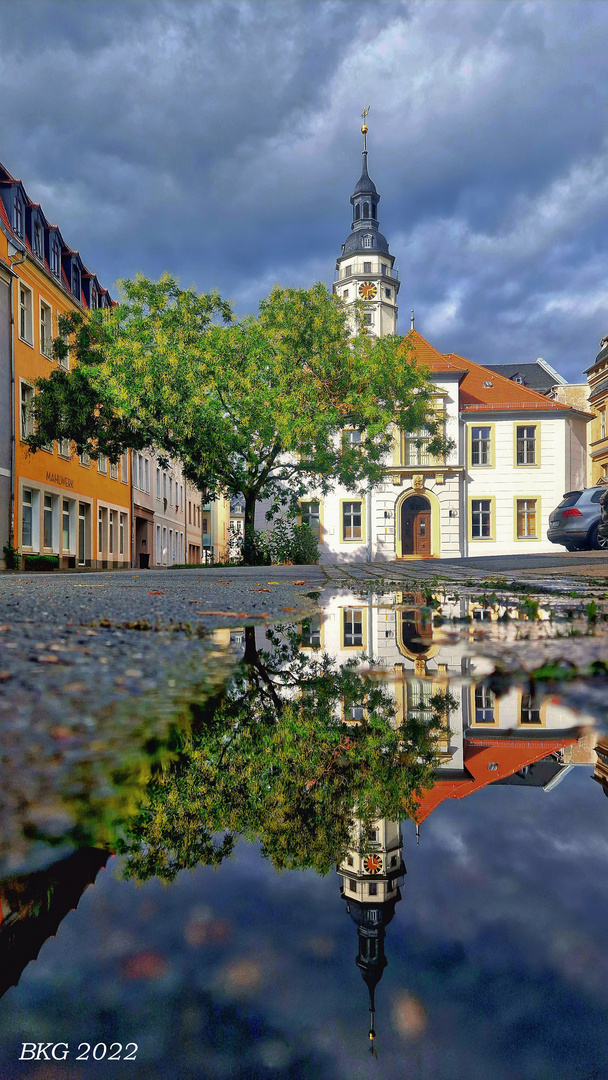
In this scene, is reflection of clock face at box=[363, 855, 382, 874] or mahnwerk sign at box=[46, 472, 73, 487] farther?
mahnwerk sign at box=[46, 472, 73, 487]

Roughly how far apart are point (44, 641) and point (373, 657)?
1.23m

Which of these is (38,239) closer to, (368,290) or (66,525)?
(66,525)

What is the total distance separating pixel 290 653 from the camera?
229 centimetres

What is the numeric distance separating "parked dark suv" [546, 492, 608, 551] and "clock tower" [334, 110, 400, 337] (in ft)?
108

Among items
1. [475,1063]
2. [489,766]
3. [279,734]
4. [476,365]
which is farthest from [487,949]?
[476,365]

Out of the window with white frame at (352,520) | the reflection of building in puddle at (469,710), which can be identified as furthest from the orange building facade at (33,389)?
the reflection of building in puddle at (469,710)

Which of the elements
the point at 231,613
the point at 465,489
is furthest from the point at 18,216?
the point at 231,613

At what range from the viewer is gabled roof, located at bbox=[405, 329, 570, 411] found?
32.4 m

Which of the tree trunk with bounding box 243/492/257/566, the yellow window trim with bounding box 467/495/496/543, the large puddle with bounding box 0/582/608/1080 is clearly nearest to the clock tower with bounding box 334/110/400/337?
the yellow window trim with bounding box 467/495/496/543

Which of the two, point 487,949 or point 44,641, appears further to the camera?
point 44,641

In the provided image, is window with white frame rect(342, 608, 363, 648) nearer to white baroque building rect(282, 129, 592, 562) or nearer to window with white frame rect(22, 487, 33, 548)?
window with white frame rect(22, 487, 33, 548)

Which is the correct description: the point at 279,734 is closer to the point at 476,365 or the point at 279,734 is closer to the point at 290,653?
the point at 290,653

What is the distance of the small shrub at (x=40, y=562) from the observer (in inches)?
804

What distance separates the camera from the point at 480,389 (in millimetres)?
34375
